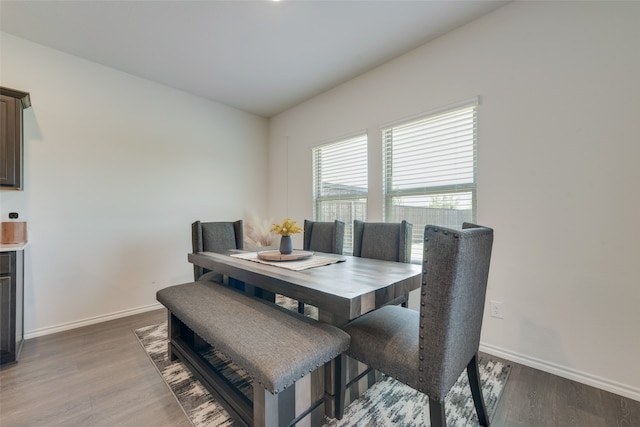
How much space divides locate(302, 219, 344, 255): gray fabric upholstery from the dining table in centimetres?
61

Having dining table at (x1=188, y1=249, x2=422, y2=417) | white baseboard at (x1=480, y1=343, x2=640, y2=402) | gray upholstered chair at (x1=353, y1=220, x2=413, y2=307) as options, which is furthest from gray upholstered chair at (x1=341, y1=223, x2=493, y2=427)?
white baseboard at (x1=480, y1=343, x2=640, y2=402)

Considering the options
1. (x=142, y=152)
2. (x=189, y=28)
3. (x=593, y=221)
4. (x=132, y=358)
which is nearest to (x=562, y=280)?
(x=593, y=221)

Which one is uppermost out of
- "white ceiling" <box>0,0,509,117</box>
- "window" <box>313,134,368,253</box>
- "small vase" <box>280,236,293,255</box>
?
"white ceiling" <box>0,0,509,117</box>

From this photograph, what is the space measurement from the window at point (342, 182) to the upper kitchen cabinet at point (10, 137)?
9.33ft

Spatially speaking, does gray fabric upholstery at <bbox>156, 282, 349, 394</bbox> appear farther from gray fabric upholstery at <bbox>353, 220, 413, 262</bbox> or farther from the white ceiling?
the white ceiling

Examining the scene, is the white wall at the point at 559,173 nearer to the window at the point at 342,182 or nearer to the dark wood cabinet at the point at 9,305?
the window at the point at 342,182

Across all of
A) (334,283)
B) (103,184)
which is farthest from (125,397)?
(103,184)

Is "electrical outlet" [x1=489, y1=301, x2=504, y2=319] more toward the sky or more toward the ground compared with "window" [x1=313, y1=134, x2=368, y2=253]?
more toward the ground

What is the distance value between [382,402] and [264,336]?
0.92 meters

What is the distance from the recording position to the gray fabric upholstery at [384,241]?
2115 millimetres

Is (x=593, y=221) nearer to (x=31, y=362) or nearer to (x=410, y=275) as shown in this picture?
(x=410, y=275)

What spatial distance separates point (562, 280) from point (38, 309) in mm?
4369

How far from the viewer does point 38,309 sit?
242cm

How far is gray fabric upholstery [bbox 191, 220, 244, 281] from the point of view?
258 centimetres
